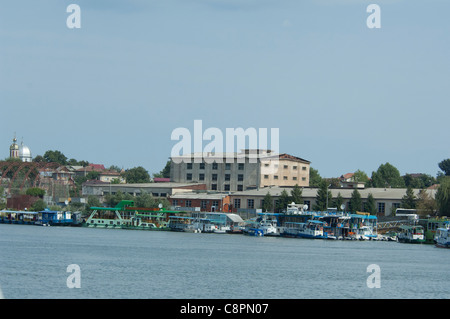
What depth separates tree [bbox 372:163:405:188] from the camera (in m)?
148

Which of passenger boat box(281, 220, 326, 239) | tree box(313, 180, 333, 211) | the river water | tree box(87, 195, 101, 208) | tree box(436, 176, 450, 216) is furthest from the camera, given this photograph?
tree box(87, 195, 101, 208)

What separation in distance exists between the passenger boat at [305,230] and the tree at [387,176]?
62.5 meters

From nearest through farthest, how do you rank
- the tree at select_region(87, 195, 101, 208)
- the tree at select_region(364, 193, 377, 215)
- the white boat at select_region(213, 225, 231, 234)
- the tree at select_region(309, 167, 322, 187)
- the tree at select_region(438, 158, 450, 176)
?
the tree at select_region(364, 193, 377, 215)
the white boat at select_region(213, 225, 231, 234)
the tree at select_region(87, 195, 101, 208)
the tree at select_region(309, 167, 322, 187)
the tree at select_region(438, 158, 450, 176)

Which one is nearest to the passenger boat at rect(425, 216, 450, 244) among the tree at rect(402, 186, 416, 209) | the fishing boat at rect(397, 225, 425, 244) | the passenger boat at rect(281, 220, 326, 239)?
the fishing boat at rect(397, 225, 425, 244)

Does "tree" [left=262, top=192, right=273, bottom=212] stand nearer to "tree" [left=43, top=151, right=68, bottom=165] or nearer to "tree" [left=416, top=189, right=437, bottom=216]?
"tree" [left=416, top=189, right=437, bottom=216]

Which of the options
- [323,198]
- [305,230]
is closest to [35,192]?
[323,198]

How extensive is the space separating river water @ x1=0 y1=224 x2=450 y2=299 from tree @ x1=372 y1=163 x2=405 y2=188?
265ft

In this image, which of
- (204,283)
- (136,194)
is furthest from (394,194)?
(204,283)

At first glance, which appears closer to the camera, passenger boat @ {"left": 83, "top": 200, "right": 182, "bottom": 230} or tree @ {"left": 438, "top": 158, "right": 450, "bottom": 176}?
passenger boat @ {"left": 83, "top": 200, "right": 182, "bottom": 230}

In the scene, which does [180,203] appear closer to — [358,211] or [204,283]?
[358,211]

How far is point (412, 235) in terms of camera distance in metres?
81.7

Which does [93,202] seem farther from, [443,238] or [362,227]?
[443,238]
